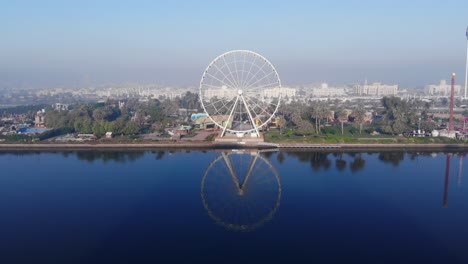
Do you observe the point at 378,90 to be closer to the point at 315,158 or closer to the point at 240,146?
the point at 240,146

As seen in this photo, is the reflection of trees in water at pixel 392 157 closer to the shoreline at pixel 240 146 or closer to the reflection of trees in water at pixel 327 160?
the shoreline at pixel 240 146

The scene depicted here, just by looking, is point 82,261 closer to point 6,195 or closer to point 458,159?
point 6,195

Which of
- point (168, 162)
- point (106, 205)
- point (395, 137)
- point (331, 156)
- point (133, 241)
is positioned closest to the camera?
point (133, 241)

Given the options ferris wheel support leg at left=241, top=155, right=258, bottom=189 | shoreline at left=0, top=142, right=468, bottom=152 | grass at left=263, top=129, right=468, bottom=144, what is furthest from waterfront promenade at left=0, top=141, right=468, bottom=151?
ferris wheel support leg at left=241, top=155, right=258, bottom=189

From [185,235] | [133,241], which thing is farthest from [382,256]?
[133,241]

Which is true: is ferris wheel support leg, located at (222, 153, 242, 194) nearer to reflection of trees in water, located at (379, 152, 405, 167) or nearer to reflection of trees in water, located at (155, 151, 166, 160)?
reflection of trees in water, located at (155, 151, 166, 160)
